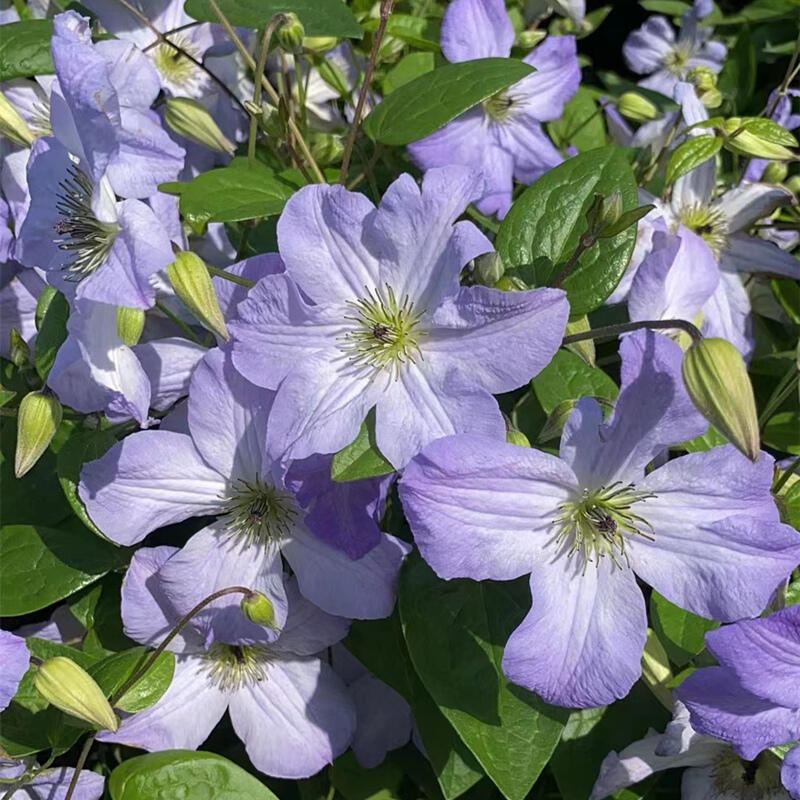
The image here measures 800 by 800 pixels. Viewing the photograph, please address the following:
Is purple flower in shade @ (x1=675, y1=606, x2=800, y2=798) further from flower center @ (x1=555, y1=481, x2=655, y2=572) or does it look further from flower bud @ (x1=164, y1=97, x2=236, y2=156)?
flower bud @ (x1=164, y1=97, x2=236, y2=156)

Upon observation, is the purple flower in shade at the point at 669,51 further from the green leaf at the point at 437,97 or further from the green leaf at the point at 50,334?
the green leaf at the point at 50,334

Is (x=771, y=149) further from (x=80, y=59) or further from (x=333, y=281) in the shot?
(x=80, y=59)

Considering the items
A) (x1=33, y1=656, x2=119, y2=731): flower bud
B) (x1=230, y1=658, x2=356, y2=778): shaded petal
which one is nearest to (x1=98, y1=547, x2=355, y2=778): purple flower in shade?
(x1=230, y1=658, x2=356, y2=778): shaded petal

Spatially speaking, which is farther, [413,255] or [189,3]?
[189,3]

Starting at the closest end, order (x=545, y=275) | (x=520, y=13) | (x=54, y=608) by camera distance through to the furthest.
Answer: (x=545, y=275), (x=54, y=608), (x=520, y=13)

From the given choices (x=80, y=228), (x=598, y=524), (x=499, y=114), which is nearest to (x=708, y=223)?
(x=499, y=114)

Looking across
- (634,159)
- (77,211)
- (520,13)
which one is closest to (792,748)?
(634,159)
